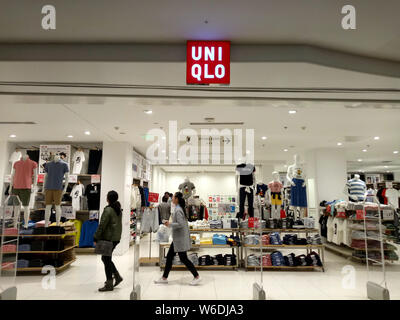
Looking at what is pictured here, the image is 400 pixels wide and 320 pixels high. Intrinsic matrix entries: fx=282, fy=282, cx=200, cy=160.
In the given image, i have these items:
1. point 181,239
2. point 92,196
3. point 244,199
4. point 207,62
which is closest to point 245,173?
point 244,199

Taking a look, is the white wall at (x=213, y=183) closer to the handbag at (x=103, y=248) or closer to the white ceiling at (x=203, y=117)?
the white ceiling at (x=203, y=117)

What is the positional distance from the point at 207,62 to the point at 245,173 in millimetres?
3764

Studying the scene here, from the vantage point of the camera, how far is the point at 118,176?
330 inches

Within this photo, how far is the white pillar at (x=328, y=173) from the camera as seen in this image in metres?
9.30

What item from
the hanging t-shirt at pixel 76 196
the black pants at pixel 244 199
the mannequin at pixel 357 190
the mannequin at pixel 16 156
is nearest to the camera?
the black pants at pixel 244 199

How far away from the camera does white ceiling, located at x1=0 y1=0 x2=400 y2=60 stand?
8.96 feet

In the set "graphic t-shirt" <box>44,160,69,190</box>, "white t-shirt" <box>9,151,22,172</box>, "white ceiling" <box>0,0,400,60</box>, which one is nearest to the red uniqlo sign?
"white ceiling" <box>0,0,400,60</box>

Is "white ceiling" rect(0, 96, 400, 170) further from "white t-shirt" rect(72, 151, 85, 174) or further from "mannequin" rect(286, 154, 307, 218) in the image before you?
"mannequin" rect(286, 154, 307, 218)

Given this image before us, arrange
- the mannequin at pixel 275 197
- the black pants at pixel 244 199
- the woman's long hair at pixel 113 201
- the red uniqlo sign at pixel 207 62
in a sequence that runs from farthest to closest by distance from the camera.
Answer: the mannequin at pixel 275 197 → the black pants at pixel 244 199 → the woman's long hair at pixel 113 201 → the red uniqlo sign at pixel 207 62

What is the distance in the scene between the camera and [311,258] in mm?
6219

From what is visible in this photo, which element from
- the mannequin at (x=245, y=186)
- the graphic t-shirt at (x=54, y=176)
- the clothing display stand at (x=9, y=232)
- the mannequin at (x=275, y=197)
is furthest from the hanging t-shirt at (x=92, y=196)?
the mannequin at (x=275, y=197)

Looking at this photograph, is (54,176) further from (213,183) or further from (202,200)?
(213,183)

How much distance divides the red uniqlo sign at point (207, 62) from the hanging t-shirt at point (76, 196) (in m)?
6.45
